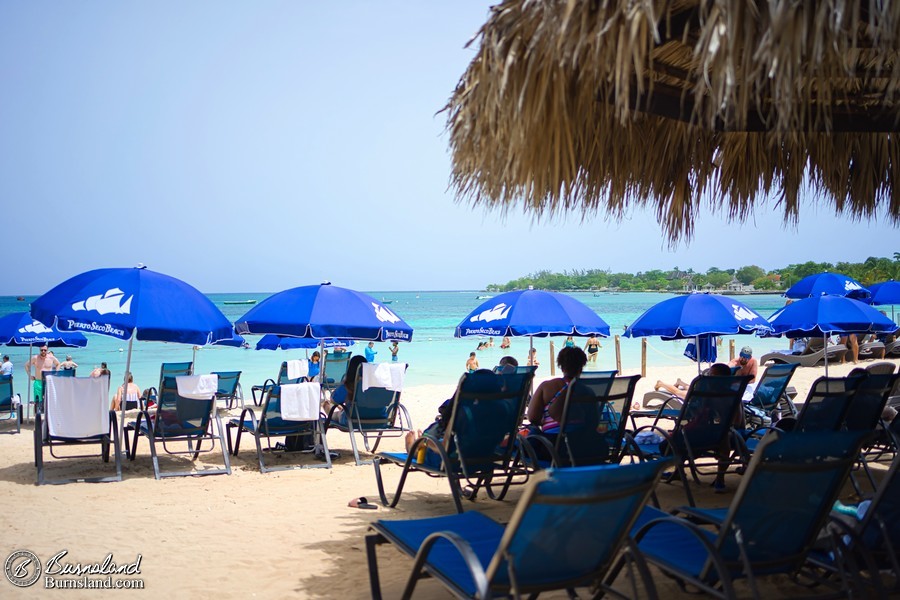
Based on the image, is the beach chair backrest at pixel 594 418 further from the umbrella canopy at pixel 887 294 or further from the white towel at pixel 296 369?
the umbrella canopy at pixel 887 294

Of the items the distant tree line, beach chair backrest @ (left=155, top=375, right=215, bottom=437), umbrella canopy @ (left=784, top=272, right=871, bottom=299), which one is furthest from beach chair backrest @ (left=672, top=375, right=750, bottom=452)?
the distant tree line

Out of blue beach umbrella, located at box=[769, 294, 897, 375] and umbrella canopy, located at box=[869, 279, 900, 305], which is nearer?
blue beach umbrella, located at box=[769, 294, 897, 375]

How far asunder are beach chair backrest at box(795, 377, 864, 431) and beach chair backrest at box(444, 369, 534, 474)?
6.05ft

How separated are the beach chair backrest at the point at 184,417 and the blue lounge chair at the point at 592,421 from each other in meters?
3.47

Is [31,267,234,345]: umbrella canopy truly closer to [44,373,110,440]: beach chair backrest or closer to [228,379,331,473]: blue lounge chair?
[44,373,110,440]: beach chair backrest

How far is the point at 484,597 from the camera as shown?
230 centimetres

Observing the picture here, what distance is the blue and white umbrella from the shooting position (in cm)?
830

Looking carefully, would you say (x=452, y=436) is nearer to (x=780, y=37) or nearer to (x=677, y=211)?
(x=677, y=211)

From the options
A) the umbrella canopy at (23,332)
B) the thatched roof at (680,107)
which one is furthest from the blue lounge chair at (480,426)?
the umbrella canopy at (23,332)

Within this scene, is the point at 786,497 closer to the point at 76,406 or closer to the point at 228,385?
the point at 76,406

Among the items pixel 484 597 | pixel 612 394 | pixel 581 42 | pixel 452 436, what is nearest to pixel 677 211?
pixel 612 394

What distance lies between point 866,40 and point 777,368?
463 cm

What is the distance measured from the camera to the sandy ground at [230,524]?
3.75 metres

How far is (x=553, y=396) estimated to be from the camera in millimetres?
5566
